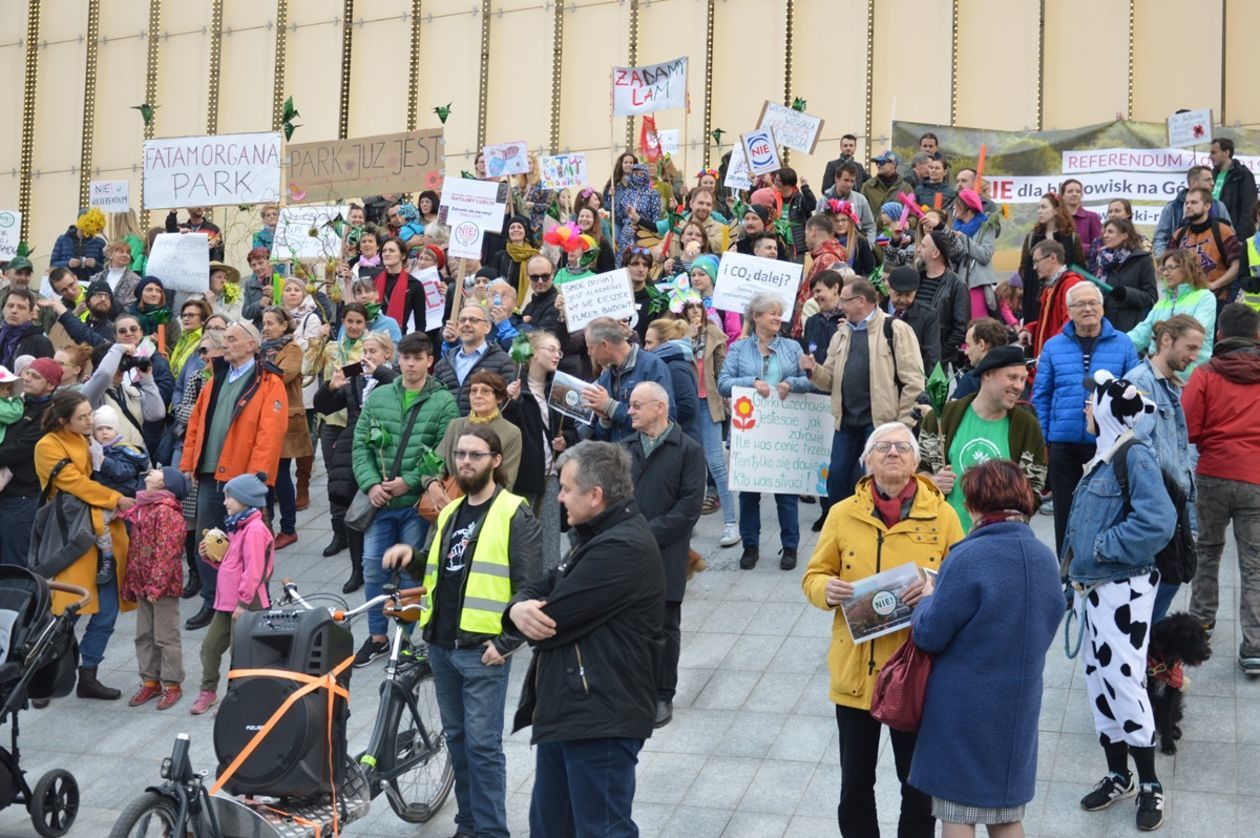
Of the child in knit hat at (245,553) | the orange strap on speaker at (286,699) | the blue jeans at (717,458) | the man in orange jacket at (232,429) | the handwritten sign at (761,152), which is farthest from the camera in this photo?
the handwritten sign at (761,152)

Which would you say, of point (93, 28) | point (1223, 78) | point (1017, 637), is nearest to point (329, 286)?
point (1017, 637)

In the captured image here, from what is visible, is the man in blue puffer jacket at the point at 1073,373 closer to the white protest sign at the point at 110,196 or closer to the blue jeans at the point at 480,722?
the blue jeans at the point at 480,722

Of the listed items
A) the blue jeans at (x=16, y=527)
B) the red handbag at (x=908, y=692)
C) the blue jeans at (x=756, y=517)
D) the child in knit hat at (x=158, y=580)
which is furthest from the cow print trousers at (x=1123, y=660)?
the blue jeans at (x=16, y=527)

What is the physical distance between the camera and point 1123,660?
759 cm

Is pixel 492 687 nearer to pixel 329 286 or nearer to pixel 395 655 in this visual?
pixel 395 655

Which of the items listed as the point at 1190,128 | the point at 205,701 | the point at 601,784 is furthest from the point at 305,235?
the point at 601,784

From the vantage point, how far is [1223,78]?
21.4 m

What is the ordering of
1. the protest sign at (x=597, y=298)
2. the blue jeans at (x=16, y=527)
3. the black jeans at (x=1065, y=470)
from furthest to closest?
1. the protest sign at (x=597, y=298)
2. the blue jeans at (x=16, y=527)
3. the black jeans at (x=1065, y=470)

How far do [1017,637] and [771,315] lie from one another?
5983 millimetres

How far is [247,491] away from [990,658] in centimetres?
550

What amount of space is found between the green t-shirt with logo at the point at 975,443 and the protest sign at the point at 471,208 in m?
7.49

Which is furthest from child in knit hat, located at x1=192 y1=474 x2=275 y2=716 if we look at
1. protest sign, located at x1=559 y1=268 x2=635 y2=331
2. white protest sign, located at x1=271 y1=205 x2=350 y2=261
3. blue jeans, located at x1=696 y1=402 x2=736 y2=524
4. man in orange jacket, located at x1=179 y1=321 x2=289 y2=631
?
white protest sign, located at x1=271 y1=205 x2=350 y2=261

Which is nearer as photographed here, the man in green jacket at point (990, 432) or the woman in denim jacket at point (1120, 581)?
the woman in denim jacket at point (1120, 581)

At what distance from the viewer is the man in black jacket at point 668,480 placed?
848 centimetres
